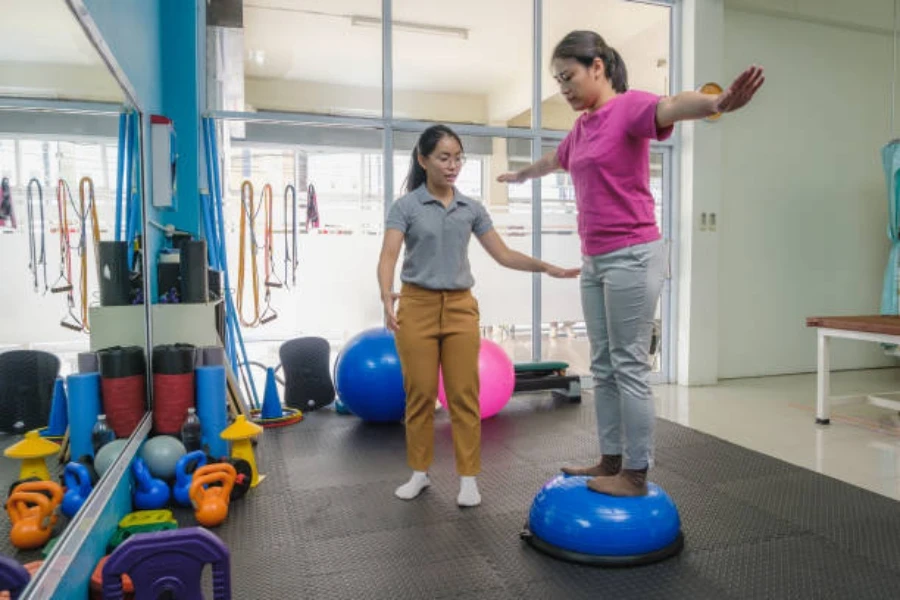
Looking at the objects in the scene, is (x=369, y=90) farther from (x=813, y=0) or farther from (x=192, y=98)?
(x=813, y=0)

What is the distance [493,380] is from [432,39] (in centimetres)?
259

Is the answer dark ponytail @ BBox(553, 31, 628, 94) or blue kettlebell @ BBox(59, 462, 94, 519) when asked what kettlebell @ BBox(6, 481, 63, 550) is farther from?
dark ponytail @ BBox(553, 31, 628, 94)

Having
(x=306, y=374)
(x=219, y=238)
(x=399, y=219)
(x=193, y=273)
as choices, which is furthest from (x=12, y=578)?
(x=219, y=238)

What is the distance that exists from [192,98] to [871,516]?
163 inches

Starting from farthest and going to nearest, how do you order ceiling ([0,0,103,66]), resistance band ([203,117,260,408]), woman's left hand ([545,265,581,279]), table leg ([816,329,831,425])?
1. resistance band ([203,117,260,408])
2. table leg ([816,329,831,425])
3. woman's left hand ([545,265,581,279])
4. ceiling ([0,0,103,66])

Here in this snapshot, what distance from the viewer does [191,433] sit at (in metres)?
2.89

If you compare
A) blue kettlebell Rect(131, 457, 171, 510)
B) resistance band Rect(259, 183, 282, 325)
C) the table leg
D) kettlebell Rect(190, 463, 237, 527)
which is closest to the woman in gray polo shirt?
kettlebell Rect(190, 463, 237, 527)

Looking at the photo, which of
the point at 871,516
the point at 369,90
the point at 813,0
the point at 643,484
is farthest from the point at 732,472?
the point at 813,0

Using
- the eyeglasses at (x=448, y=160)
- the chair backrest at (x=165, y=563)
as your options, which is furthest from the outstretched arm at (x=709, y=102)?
the chair backrest at (x=165, y=563)

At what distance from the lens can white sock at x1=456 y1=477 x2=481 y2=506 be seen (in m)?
2.53

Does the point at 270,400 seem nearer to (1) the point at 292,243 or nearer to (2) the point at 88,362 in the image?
(1) the point at 292,243

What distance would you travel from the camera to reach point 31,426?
239 centimetres

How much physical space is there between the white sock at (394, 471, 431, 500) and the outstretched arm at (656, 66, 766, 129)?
1.61m

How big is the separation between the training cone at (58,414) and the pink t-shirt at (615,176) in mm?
2017
